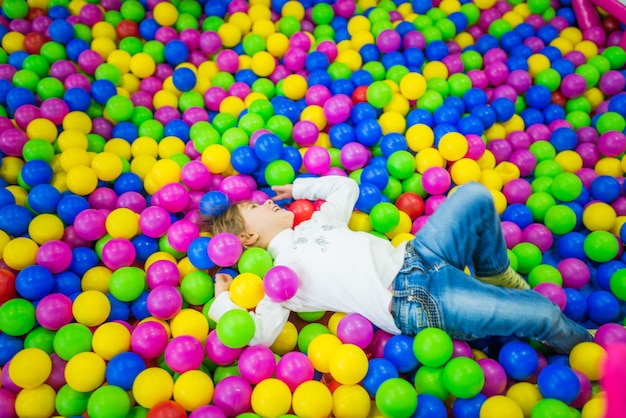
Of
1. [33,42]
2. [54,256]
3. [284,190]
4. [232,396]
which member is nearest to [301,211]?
[284,190]

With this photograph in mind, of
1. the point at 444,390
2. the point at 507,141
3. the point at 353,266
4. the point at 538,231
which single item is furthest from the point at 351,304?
the point at 507,141

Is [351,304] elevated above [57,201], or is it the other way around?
[351,304]

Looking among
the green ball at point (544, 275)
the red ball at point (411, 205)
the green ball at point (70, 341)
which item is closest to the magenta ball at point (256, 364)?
the green ball at point (70, 341)

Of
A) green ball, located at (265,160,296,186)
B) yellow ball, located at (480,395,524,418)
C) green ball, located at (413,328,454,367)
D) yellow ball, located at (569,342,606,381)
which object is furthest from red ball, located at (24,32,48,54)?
yellow ball, located at (569,342,606,381)

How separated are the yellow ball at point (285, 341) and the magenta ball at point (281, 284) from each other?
15 centimetres

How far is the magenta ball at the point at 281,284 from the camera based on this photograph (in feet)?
5.36

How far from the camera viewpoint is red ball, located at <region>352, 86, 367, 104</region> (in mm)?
2400

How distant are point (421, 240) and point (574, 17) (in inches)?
69.3

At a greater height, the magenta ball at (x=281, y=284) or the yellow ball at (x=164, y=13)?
the yellow ball at (x=164, y=13)

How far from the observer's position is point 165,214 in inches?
77.2

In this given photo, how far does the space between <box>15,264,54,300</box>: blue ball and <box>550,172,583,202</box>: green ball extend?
5.86 ft

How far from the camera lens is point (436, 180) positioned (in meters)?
2.09

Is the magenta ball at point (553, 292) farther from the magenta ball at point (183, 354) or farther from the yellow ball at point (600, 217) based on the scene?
the magenta ball at point (183, 354)

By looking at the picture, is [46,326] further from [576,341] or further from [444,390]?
[576,341]
